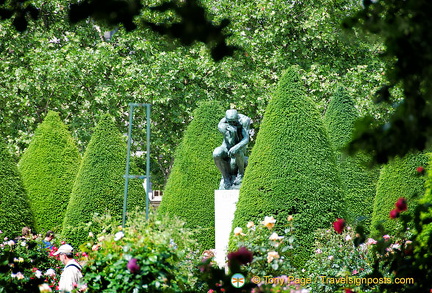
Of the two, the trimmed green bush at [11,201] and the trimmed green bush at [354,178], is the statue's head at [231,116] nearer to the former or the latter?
the trimmed green bush at [354,178]

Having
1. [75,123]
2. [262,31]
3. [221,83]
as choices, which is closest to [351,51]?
[262,31]

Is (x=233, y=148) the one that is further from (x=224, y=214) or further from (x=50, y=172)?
(x=50, y=172)

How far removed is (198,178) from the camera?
11.8 metres

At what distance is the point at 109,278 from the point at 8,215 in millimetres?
7440

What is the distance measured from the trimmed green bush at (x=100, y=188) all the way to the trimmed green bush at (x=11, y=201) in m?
0.78

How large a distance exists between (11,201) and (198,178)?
3454 mm

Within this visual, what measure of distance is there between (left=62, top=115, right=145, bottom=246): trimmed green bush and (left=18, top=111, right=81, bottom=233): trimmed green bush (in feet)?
5.05

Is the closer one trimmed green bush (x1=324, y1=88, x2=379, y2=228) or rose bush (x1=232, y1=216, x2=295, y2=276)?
rose bush (x1=232, y1=216, x2=295, y2=276)

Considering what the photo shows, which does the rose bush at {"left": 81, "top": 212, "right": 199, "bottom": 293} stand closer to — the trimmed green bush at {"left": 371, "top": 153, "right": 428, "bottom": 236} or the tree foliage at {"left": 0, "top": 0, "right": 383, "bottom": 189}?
the trimmed green bush at {"left": 371, "top": 153, "right": 428, "bottom": 236}

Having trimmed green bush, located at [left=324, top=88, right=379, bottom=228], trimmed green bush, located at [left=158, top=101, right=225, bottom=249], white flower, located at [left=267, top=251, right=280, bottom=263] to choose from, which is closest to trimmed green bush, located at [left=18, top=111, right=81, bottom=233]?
trimmed green bush, located at [left=158, top=101, right=225, bottom=249]

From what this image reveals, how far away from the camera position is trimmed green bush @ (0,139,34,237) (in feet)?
37.2

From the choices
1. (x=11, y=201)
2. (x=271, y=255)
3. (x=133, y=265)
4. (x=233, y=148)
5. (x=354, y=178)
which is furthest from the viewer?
(x=354, y=178)

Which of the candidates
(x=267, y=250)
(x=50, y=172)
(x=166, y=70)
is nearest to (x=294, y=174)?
(x=267, y=250)

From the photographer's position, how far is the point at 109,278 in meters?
4.57
